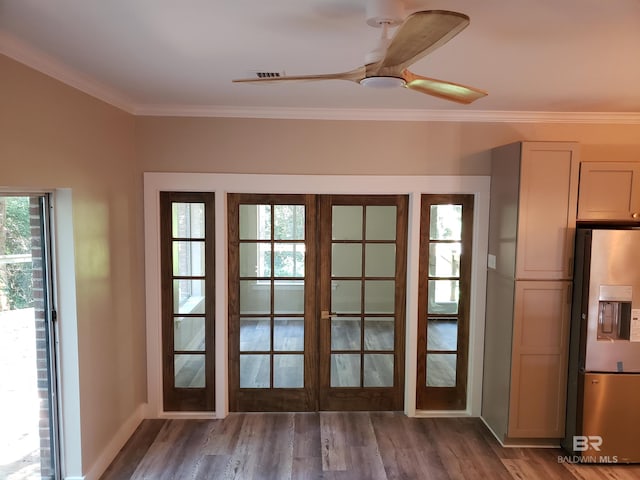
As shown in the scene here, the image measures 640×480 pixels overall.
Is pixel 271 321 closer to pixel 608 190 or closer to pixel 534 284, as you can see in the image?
pixel 534 284

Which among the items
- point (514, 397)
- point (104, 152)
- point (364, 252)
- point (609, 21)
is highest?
point (609, 21)

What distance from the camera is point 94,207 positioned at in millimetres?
2756

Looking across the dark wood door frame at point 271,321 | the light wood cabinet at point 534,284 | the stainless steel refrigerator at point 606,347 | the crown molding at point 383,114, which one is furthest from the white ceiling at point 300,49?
the stainless steel refrigerator at point 606,347

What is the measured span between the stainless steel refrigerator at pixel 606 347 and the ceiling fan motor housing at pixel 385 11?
2.20 m

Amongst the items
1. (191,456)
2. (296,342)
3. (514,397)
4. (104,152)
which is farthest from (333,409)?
(104,152)

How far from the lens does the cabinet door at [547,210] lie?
2945 millimetres

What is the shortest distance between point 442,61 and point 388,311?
7.06ft

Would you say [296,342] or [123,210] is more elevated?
[123,210]

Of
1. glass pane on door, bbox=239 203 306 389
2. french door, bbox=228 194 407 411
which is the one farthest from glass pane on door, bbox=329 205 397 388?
glass pane on door, bbox=239 203 306 389

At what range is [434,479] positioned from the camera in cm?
283

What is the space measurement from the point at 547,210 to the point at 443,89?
65.5 inches

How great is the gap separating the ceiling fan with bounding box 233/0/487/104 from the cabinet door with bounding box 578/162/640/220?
165cm

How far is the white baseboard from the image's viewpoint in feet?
9.02

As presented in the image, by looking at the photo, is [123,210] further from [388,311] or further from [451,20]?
[451,20]
